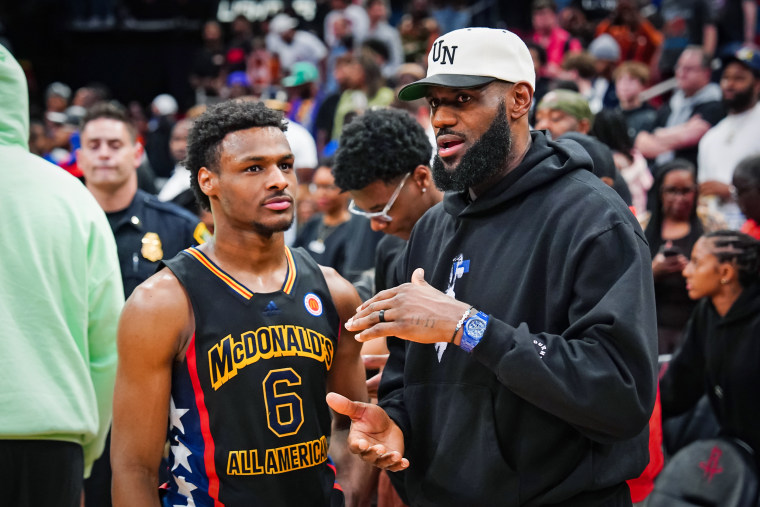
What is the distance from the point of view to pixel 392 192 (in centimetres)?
445

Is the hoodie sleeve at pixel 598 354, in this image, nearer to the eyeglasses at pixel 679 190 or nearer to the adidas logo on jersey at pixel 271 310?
the adidas logo on jersey at pixel 271 310

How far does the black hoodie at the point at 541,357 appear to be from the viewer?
254cm

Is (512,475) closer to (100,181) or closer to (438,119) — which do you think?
(438,119)

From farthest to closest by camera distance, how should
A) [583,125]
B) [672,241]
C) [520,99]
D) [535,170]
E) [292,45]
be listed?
1. [292,45]
2. [672,241]
3. [583,125]
4. [520,99]
5. [535,170]

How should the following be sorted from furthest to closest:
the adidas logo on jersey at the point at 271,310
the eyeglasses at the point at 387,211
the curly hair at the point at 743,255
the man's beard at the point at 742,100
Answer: the man's beard at the point at 742,100, the curly hair at the point at 743,255, the eyeglasses at the point at 387,211, the adidas logo on jersey at the point at 271,310

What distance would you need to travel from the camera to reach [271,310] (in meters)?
3.23

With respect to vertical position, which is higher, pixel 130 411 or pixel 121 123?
pixel 121 123

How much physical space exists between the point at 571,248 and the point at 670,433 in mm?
3533

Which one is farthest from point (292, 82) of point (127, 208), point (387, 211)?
point (387, 211)

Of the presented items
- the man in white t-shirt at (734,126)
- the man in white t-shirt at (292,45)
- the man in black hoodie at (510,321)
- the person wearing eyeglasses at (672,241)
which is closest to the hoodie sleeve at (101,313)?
the man in black hoodie at (510,321)

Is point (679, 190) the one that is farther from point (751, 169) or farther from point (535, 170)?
point (535, 170)

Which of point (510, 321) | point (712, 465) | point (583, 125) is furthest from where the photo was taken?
point (583, 125)

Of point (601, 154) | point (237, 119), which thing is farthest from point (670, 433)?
point (237, 119)

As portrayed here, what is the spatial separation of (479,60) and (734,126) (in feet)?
18.3
